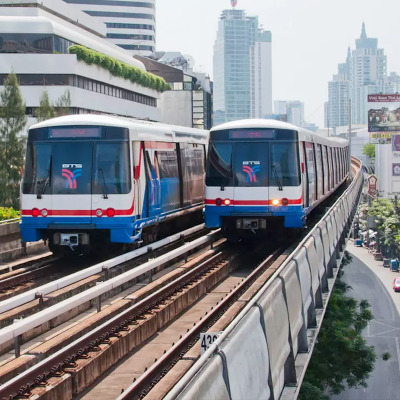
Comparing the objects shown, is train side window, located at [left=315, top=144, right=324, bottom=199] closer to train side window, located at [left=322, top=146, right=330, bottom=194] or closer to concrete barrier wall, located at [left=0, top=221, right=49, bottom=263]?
train side window, located at [left=322, top=146, right=330, bottom=194]

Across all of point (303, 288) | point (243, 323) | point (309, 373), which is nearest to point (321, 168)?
point (309, 373)

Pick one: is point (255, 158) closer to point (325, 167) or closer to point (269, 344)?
point (325, 167)

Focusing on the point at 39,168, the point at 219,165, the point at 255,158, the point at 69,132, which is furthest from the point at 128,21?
the point at 39,168

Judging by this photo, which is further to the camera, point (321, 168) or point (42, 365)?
point (321, 168)

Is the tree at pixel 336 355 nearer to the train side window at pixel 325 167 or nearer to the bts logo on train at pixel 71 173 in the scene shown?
the train side window at pixel 325 167

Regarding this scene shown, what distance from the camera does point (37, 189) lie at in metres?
18.3

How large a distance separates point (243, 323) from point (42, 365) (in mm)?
3545

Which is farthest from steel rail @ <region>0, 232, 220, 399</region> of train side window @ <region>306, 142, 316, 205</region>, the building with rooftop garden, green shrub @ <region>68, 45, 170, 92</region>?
green shrub @ <region>68, 45, 170, 92</region>

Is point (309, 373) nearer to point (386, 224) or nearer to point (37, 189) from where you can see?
point (37, 189)

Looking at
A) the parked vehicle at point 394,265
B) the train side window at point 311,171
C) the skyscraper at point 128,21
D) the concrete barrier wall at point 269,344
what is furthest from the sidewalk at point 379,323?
the skyscraper at point 128,21

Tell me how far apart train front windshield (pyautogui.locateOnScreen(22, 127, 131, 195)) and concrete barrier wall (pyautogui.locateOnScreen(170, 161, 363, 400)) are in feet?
16.2

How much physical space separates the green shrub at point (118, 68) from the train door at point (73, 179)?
49325mm

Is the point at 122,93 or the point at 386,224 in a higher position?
the point at 122,93

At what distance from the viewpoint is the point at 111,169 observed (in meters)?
18.0
